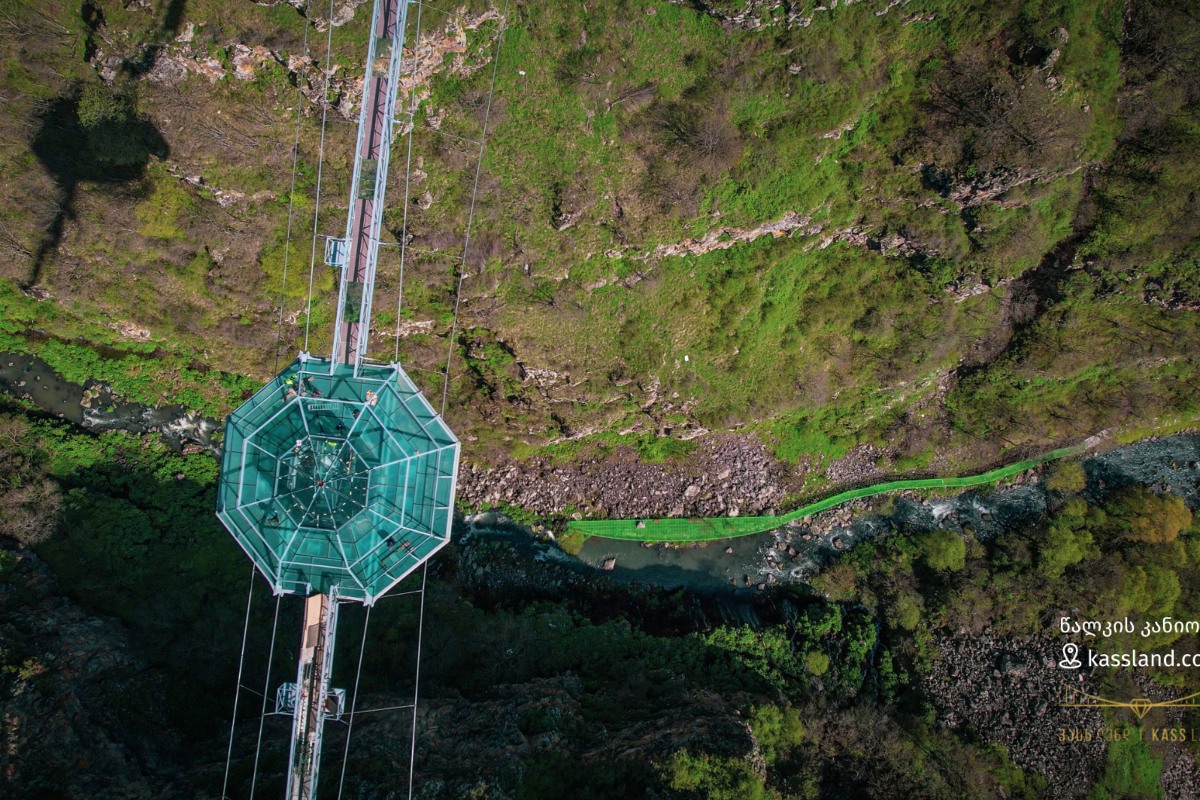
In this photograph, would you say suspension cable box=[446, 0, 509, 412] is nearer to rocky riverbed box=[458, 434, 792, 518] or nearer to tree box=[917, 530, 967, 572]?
rocky riverbed box=[458, 434, 792, 518]

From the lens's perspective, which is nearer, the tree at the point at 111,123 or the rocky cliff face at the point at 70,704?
the rocky cliff face at the point at 70,704

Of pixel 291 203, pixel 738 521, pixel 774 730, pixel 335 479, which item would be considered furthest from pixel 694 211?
pixel 774 730

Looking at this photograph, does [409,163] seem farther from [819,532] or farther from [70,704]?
[819,532]

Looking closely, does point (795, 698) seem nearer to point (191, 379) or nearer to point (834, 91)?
point (834, 91)

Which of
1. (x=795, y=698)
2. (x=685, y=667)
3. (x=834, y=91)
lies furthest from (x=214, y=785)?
(x=834, y=91)

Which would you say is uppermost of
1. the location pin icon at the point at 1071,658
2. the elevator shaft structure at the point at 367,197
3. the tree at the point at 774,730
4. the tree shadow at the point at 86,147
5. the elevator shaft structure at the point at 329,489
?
the tree shadow at the point at 86,147

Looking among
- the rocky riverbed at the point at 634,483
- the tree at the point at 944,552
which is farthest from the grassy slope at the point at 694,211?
the tree at the point at 944,552

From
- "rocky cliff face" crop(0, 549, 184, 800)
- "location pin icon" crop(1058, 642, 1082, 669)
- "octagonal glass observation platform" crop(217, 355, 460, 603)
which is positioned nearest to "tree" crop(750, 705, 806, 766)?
"location pin icon" crop(1058, 642, 1082, 669)

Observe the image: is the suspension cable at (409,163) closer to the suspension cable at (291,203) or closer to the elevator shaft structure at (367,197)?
the elevator shaft structure at (367,197)
